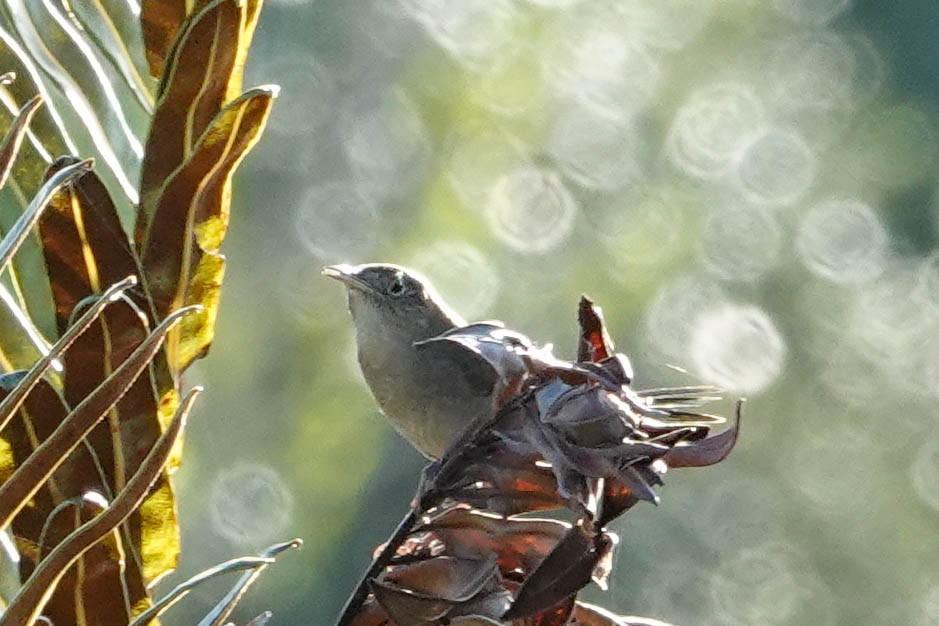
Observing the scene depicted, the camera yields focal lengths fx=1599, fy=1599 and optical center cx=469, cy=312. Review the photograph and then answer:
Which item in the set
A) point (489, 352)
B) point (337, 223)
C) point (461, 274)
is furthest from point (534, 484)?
point (337, 223)

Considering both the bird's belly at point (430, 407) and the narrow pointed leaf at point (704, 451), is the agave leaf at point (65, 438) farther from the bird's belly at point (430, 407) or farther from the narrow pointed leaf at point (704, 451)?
the bird's belly at point (430, 407)

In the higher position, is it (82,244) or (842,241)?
(82,244)

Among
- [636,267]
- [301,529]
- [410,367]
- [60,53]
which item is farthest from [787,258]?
[60,53]

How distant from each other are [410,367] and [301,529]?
3051mm

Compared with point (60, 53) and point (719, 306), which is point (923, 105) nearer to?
point (719, 306)

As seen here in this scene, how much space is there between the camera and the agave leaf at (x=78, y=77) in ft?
2.81

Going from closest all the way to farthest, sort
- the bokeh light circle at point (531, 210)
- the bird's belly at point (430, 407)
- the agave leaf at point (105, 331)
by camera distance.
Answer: the agave leaf at point (105, 331) < the bird's belly at point (430, 407) < the bokeh light circle at point (531, 210)

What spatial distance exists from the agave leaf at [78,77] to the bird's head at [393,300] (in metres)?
1.27

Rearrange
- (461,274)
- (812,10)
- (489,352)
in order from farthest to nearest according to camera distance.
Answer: (812,10) → (461,274) → (489,352)

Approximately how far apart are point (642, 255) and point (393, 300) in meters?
3.27

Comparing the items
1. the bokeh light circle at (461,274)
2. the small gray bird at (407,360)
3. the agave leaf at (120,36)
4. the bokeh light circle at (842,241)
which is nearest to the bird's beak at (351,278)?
the small gray bird at (407,360)

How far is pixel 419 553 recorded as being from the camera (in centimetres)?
78

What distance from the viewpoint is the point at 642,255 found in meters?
5.41

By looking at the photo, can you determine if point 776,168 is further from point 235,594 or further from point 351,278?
point 235,594
